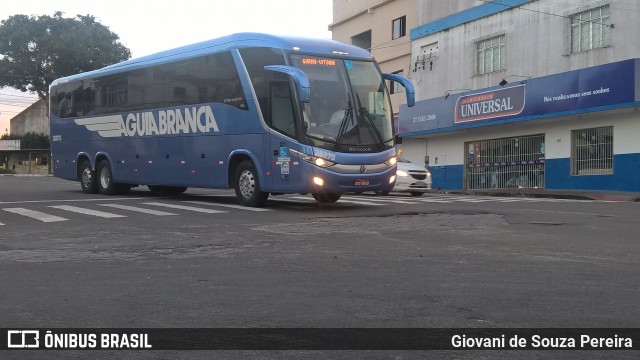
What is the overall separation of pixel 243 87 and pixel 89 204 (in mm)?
4989

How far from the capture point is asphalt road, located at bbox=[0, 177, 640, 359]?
4.98 meters

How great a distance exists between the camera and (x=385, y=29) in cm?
3872

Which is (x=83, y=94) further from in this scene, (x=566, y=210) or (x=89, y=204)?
(x=566, y=210)

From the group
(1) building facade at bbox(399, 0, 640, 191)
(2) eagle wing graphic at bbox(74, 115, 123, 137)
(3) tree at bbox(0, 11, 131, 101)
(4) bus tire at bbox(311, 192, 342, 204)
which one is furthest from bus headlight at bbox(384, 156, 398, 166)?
(3) tree at bbox(0, 11, 131, 101)

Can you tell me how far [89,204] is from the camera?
16266 millimetres

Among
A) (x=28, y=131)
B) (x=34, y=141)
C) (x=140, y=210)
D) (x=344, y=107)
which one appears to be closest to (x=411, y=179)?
(x=344, y=107)

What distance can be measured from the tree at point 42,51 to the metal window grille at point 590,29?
47567 millimetres

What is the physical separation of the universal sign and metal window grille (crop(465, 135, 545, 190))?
1.65 metres

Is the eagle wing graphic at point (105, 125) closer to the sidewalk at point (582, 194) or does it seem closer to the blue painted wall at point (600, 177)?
the sidewalk at point (582, 194)

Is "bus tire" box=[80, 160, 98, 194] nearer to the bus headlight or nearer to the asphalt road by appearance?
the asphalt road

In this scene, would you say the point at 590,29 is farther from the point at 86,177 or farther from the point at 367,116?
the point at 86,177

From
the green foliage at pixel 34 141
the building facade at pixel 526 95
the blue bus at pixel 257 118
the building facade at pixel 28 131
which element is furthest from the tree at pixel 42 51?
the blue bus at pixel 257 118

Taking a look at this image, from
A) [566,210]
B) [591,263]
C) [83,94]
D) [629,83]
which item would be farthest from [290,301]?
[629,83]

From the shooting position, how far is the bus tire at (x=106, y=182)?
20286 mm
